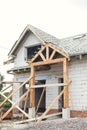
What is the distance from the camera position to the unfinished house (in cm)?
1733

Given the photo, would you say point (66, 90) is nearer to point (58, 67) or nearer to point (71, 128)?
point (58, 67)

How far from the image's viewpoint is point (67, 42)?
21.0 m

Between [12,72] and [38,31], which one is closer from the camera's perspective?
[38,31]

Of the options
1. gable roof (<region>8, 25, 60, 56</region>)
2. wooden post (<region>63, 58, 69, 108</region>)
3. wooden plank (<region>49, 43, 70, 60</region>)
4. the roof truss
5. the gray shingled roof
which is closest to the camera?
wooden post (<region>63, 58, 69, 108</region>)

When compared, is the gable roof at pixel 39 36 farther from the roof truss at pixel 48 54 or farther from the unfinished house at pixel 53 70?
the roof truss at pixel 48 54

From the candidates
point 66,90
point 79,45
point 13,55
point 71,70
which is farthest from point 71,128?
point 13,55

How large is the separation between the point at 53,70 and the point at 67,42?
2.74 metres

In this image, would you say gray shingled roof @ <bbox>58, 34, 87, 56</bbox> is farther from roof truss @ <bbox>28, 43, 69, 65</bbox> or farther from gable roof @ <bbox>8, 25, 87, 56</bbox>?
roof truss @ <bbox>28, 43, 69, 65</bbox>

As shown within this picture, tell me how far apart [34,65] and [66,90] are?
3.34m

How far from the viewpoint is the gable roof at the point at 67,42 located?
58.3 ft

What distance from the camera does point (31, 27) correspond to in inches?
845

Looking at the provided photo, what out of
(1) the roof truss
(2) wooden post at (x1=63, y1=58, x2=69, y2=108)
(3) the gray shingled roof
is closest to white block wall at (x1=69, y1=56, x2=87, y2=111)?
(3) the gray shingled roof

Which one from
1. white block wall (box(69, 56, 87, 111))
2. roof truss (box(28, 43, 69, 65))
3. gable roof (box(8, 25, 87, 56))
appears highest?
gable roof (box(8, 25, 87, 56))

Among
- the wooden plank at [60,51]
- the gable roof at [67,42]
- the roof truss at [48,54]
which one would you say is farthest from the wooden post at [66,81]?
the gable roof at [67,42]
